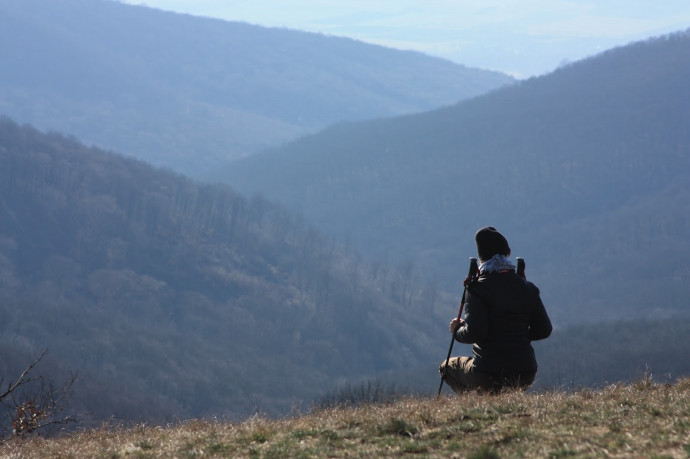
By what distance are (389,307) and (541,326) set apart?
17040 centimetres

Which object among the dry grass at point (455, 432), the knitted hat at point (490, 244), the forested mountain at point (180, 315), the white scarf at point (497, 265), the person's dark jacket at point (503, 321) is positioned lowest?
the forested mountain at point (180, 315)

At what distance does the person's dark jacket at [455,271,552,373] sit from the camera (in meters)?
9.17

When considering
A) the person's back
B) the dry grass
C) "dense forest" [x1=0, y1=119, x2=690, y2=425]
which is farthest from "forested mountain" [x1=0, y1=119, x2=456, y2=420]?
the person's back

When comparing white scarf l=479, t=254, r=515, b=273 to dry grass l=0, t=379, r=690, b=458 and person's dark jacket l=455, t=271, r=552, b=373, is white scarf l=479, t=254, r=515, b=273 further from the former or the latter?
dry grass l=0, t=379, r=690, b=458

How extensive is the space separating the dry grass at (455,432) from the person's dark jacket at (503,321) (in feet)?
1.44

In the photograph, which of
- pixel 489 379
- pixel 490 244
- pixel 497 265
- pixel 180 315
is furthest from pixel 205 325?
pixel 497 265

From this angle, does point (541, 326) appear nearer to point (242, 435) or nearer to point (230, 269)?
point (242, 435)

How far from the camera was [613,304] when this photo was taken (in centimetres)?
18338

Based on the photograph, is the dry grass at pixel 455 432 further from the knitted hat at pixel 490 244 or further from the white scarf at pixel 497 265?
the knitted hat at pixel 490 244

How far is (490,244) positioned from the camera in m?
9.44

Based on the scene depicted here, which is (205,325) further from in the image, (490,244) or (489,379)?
(490,244)

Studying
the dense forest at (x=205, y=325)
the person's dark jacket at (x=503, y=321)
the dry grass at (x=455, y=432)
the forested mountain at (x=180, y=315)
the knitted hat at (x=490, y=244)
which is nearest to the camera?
the dry grass at (x=455, y=432)

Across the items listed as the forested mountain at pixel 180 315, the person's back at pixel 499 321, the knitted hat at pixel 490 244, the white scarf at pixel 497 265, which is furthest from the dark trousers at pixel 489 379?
the forested mountain at pixel 180 315

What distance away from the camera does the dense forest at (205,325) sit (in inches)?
4934
